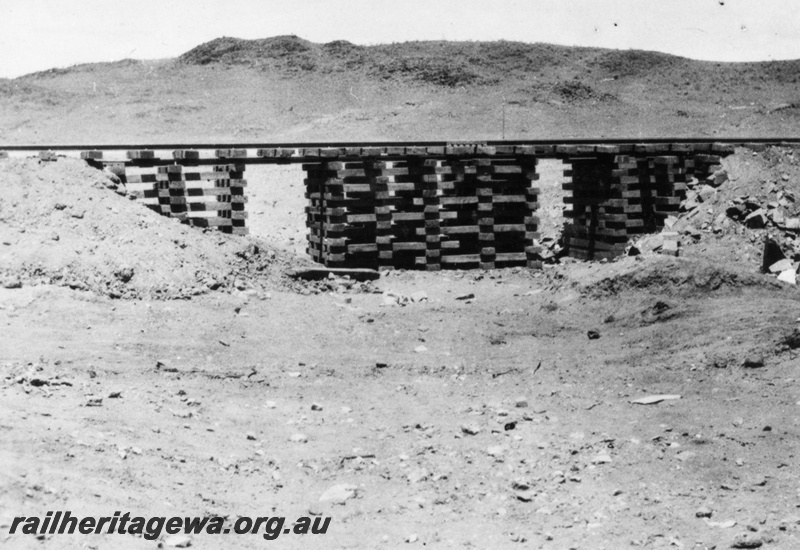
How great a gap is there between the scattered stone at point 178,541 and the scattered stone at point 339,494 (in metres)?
1.11

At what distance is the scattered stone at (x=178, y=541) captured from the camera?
5320mm

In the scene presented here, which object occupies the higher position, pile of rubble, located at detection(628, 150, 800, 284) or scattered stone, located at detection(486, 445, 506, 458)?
pile of rubble, located at detection(628, 150, 800, 284)

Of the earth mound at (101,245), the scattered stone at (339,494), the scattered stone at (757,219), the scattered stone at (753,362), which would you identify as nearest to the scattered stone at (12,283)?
the earth mound at (101,245)

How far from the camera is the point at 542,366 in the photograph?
953 centimetres

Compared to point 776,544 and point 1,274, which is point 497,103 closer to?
point 1,274

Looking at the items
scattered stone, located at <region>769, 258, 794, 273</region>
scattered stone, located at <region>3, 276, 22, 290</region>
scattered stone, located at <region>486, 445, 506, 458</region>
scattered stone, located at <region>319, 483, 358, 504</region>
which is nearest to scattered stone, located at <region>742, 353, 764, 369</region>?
scattered stone, located at <region>486, 445, 506, 458</region>

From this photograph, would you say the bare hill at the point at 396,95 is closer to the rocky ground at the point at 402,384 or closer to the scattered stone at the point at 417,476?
the rocky ground at the point at 402,384

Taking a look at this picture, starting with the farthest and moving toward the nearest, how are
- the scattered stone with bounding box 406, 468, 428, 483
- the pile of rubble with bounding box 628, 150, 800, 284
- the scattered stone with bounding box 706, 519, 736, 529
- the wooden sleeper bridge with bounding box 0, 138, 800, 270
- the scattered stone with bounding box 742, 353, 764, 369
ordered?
the wooden sleeper bridge with bounding box 0, 138, 800, 270 < the pile of rubble with bounding box 628, 150, 800, 284 < the scattered stone with bounding box 742, 353, 764, 369 < the scattered stone with bounding box 406, 468, 428, 483 < the scattered stone with bounding box 706, 519, 736, 529

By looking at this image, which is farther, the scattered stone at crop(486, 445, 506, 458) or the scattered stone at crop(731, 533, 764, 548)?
the scattered stone at crop(486, 445, 506, 458)

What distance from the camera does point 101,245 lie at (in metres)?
11.4

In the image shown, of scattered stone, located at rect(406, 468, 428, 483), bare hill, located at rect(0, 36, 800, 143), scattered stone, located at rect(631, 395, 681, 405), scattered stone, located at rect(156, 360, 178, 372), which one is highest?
bare hill, located at rect(0, 36, 800, 143)

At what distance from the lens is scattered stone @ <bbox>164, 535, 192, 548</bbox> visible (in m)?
5.32

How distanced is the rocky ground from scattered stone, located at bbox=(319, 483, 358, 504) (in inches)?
0.9

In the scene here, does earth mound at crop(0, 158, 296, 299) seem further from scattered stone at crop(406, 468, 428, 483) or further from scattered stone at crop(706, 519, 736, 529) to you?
scattered stone at crop(706, 519, 736, 529)
